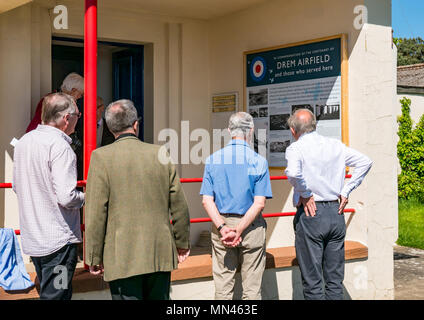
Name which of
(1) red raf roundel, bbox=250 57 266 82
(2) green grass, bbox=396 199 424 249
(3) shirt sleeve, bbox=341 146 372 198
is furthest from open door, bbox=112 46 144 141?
(2) green grass, bbox=396 199 424 249

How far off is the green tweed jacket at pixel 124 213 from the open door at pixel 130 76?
4.12 m

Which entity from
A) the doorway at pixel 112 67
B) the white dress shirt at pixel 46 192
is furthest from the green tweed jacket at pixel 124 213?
the doorway at pixel 112 67

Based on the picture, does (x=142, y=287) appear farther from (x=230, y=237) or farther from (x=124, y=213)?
(x=230, y=237)

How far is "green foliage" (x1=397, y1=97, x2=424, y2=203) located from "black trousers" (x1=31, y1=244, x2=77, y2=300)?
12475mm

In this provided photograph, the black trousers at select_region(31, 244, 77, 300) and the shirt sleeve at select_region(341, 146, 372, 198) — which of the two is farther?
the shirt sleeve at select_region(341, 146, 372, 198)

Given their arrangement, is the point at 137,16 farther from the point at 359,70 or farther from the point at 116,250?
the point at 116,250

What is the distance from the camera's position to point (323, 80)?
621cm

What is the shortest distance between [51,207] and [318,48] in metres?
3.64

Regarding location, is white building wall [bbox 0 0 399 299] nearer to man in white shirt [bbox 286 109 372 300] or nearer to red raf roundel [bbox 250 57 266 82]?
red raf roundel [bbox 250 57 266 82]

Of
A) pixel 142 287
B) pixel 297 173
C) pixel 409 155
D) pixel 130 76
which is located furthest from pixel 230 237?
pixel 409 155

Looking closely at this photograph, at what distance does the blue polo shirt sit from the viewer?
429 cm

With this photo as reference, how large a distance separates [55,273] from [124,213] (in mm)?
650

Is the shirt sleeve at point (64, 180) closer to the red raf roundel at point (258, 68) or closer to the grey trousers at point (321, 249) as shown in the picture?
the grey trousers at point (321, 249)
